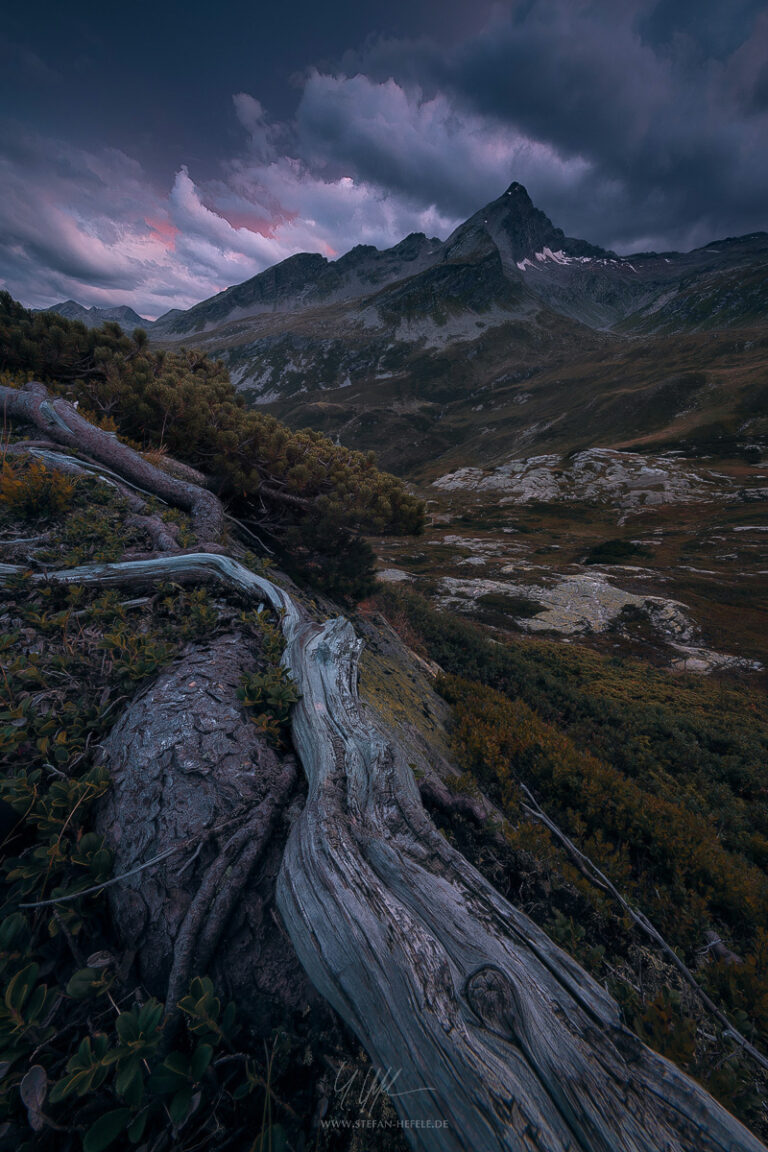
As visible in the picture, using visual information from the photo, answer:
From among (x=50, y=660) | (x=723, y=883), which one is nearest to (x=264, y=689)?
(x=50, y=660)

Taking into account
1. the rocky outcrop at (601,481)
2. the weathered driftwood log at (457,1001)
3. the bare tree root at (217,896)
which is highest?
the rocky outcrop at (601,481)

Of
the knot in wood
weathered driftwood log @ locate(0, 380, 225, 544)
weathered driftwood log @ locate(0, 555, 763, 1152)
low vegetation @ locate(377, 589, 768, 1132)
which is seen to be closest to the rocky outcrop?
low vegetation @ locate(377, 589, 768, 1132)

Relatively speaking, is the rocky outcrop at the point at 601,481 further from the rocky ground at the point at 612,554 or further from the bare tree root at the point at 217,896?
the bare tree root at the point at 217,896

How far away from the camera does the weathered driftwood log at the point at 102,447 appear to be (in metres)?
8.05

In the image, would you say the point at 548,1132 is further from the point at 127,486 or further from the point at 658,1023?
the point at 127,486

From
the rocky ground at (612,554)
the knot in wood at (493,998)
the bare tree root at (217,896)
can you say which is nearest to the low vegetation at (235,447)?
the bare tree root at (217,896)

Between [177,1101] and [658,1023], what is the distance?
290 centimetres

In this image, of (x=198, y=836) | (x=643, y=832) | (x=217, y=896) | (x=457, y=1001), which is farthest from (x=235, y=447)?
(x=643, y=832)

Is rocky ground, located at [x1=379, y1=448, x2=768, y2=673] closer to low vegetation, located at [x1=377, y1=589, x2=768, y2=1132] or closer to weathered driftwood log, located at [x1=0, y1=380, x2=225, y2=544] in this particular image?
low vegetation, located at [x1=377, y1=589, x2=768, y2=1132]

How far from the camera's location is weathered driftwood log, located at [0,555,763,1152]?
185cm

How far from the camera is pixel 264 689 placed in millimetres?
3918

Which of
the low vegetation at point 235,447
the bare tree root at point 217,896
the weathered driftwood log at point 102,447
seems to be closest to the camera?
the bare tree root at point 217,896

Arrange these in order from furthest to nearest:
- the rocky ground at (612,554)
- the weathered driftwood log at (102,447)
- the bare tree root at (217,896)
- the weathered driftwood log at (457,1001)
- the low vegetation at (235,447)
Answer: the rocky ground at (612,554), the low vegetation at (235,447), the weathered driftwood log at (102,447), the bare tree root at (217,896), the weathered driftwood log at (457,1001)

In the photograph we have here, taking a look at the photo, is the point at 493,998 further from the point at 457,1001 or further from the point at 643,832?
the point at 643,832
